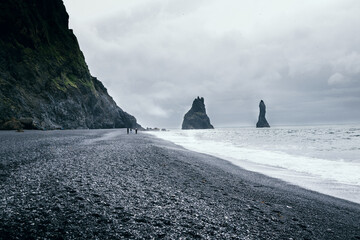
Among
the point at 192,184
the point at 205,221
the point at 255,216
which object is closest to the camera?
the point at 205,221

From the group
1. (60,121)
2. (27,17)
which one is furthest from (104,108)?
(27,17)

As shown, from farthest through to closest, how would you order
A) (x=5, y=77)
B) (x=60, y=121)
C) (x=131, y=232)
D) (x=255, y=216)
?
(x=60, y=121) < (x=5, y=77) < (x=255, y=216) < (x=131, y=232)

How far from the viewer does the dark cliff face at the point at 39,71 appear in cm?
3997

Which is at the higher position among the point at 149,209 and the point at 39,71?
the point at 39,71

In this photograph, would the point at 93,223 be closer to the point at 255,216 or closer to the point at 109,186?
the point at 109,186

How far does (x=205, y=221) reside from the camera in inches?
147

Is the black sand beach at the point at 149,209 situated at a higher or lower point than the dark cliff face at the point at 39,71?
lower

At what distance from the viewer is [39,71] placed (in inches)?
1986

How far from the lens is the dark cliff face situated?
39969mm

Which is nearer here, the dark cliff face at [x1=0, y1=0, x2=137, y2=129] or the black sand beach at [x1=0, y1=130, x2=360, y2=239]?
the black sand beach at [x1=0, y1=130, x2=360, y2=239]

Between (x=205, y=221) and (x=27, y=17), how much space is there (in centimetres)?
7195

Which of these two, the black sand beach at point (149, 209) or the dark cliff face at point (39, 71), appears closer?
the black sand beach at point (149, 209)

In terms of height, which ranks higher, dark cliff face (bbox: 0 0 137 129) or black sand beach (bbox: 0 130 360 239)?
dark cliff face (bbox: 0 0 137 129)

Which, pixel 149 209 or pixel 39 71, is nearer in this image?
pixel 149 209
